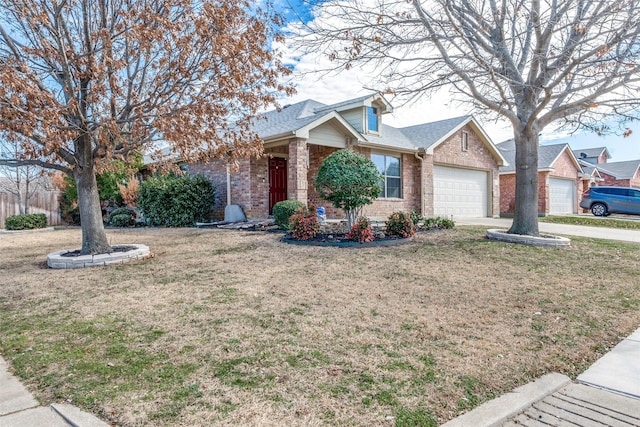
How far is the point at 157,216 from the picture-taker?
1359cm

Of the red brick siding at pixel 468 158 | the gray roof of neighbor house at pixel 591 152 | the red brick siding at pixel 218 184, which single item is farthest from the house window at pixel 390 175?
the gray roof of neighbor house at pixel 591 152

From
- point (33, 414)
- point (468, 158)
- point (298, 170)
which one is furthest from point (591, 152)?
point (33, 414)

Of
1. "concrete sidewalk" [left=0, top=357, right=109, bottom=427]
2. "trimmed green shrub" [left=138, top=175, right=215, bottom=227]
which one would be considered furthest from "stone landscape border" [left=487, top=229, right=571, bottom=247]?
"trimmed green shrub" [left=138, top=175, right=215, bottom=227]

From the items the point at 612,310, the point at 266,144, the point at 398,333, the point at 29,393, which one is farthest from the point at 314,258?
the point at 266,144

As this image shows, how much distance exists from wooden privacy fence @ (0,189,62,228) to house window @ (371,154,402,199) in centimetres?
1427

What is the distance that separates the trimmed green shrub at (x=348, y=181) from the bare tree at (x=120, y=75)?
2.29 metres

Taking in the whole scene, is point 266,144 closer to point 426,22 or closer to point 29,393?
point 426,22

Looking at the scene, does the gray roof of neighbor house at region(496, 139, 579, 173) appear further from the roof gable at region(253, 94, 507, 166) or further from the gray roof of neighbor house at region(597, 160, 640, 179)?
the gray roof of neighbor house at region(597, 160, 640, 179)

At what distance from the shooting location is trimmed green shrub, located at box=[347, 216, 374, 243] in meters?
8.29

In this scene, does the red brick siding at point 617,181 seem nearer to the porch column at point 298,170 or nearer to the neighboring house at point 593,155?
the neighboring house at point 593,155

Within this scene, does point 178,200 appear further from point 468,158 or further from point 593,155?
point 593,155

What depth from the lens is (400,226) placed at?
29.0 ft

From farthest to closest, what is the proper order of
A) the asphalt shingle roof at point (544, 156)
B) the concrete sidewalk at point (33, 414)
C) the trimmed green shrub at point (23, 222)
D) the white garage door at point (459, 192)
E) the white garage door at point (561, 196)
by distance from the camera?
the white garage door at point (561, 196), the asphalt shingle roof at point (544, 156), the white garage door at point (459, 192), the trimmed green shrub at point (23, 222), the concrete sidewalk at point (33, 414)

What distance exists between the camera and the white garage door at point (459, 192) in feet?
56.4
